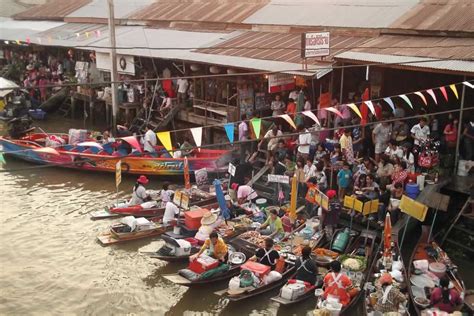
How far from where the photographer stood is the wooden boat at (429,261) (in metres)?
11.6

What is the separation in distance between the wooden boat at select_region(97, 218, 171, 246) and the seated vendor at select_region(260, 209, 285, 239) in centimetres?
307

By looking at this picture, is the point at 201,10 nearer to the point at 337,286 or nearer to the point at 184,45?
the point at 184,45

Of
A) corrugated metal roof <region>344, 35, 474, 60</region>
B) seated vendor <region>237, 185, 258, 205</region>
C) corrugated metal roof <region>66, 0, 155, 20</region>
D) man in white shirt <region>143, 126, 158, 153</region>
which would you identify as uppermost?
corrugated metal roof <region>66, 0, 155, 20</region>

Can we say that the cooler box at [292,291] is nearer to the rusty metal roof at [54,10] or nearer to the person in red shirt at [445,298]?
the person in red shirt at [445,298]

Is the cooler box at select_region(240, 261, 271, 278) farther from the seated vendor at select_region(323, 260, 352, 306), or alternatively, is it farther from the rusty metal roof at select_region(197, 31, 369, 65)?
the rusty metal roof at select_region(197, 31, 369, 65)

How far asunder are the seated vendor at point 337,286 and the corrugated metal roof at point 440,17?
33.2 feet

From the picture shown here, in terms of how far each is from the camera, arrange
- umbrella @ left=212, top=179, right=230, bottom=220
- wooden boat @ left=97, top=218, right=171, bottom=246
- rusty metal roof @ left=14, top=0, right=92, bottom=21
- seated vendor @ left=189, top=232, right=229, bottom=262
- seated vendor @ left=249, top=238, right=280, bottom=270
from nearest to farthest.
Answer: seated vendor @ left=249, top=238, right=280, bottom=270 → seated vendor @ left=189, top=232, right=229, bottom=262 → wooden boat @ left=97, top=218, right=171, bottom=246 → umbrella @ left=212, top=179, right=230, bottom=220 → rusty metal roof @ left=14, top=0, right=92, bottom=21

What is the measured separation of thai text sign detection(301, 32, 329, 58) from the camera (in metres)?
16.8

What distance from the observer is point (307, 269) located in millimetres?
12133

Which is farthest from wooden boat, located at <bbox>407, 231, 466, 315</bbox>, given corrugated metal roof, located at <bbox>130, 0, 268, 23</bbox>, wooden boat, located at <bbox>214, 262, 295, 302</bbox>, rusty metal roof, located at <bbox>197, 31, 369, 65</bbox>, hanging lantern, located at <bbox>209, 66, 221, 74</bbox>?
corrugated metal roof, located at <bbox>130, 0, 268, 23</bbox>

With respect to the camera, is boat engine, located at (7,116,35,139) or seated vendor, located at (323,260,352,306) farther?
boat engine, located at (7,116,35,139)

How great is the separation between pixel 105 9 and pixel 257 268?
2645cm

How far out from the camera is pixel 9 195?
1941 cm

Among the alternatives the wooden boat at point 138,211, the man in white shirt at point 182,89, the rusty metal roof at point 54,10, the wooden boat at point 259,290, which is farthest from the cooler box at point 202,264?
the rusty metal roof at point 54,10
